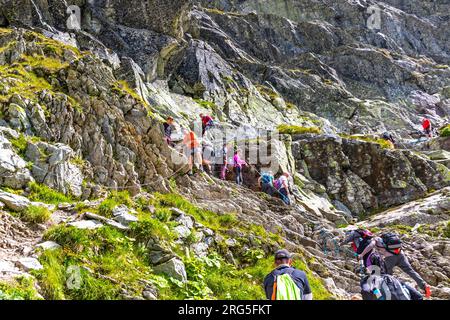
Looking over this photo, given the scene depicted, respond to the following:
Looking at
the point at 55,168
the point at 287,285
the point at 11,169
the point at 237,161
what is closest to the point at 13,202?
the point at 11,169

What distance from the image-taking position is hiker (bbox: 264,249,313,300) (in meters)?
7.83

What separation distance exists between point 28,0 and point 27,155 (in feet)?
95.3

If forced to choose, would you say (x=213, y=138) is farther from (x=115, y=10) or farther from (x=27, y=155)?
(x=115, y=10)

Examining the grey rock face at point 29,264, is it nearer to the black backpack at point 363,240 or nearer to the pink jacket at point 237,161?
the black backpack at point 363,240

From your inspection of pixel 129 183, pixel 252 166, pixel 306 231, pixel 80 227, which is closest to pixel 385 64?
pixel 252 166

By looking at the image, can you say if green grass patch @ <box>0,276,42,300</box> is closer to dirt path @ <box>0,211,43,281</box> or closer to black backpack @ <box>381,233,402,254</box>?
dirt path @ <box>0,211,43,281</box>

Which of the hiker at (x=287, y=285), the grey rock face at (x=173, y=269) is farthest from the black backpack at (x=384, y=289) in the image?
the grey rock face at (x=173, y=269)

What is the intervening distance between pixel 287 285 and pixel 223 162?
18.9 metres

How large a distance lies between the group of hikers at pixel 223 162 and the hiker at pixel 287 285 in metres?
13.7

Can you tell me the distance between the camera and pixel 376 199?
3189 cm

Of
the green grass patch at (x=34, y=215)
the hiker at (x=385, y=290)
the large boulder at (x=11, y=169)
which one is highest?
the large boulder at (x=11, y=169)

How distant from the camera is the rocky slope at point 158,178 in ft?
35.7

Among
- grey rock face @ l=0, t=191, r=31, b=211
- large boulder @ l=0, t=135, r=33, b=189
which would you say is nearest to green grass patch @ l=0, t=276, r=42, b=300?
grey rock face @ l=0, t=191, r=31, b=211

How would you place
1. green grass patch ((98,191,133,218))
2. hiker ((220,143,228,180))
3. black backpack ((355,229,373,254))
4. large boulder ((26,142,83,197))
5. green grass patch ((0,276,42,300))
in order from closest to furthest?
green grass patch ((0,276,42,300))
green grass patch ((98,191,133,218))
black backpack ((355,229,373,254))
large boulder ((26,142,83,197))
hiker ((220,143,228,180))
